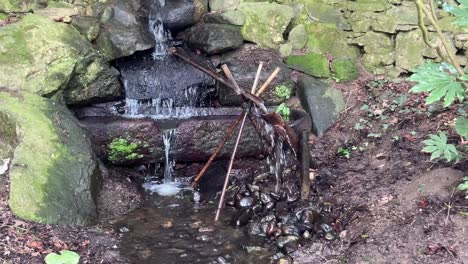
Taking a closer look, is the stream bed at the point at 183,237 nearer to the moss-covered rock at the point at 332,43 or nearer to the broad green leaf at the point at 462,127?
the broad green leaf at the point at 462,127

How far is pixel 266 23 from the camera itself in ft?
23.2

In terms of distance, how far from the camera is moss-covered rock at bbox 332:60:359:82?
696 centimetres

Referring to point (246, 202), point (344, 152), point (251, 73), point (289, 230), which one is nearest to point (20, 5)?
point (251, 73)

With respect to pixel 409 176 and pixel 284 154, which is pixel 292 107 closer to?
pixel 284 154

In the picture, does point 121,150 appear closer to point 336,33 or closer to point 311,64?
point 311,64

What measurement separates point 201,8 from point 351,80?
253 cm

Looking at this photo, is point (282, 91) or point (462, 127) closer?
point (462, 127)

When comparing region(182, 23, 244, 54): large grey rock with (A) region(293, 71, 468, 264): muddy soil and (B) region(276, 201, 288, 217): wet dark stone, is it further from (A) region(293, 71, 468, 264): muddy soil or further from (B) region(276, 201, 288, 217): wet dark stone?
(B) region(276, 201, 288, 217): wet dark stone

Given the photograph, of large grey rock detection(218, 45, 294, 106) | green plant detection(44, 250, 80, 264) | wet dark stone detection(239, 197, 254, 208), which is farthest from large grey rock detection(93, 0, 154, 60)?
green plant detection(44, 250, 80, 264)

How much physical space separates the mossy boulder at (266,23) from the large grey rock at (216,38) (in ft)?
0.64

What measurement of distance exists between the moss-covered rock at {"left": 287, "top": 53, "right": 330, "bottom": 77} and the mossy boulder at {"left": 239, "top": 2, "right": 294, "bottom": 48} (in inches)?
15.2

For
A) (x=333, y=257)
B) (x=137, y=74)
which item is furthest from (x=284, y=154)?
(x=137, y=74)

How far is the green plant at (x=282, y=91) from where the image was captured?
664 centimetres

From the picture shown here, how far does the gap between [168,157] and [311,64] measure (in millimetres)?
2510
